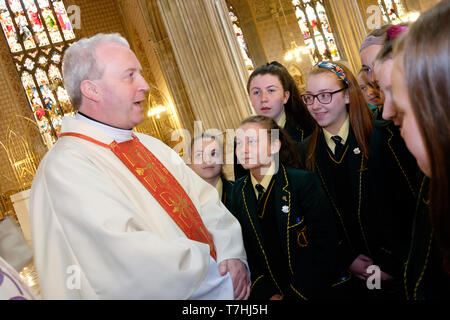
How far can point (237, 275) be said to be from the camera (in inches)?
63.9

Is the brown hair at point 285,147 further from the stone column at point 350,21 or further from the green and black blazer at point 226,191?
the stone column at point 350,21

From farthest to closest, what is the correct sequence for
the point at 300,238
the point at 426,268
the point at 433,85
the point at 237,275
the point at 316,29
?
the point at 316,29, the point at 300,238, the point at 237,275, the point at 426,268, the point at 433,85

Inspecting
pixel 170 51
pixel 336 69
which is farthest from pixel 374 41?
pixel 170 51

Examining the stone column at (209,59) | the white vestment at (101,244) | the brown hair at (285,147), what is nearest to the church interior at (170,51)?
the stone column at (209,59)

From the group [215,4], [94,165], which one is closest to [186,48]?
[215,4]

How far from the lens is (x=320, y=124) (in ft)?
7.11

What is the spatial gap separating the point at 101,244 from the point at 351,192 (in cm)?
136

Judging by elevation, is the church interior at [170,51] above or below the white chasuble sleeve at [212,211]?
above

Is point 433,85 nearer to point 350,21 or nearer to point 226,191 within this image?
point 226,191

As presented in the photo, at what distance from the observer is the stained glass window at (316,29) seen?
17.0 m

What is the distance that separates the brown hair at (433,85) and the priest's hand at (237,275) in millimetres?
957

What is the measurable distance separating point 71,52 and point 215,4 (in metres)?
6.68
